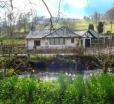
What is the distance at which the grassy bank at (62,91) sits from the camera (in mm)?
7770

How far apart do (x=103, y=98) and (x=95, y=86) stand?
282 mm

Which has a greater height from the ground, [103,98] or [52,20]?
[52,20]

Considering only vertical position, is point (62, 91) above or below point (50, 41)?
above

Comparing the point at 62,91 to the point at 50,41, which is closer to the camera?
the point at 62,91

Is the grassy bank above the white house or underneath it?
above

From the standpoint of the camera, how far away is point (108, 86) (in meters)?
7.70

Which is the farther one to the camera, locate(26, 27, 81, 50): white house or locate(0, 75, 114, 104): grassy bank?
locate(26, 27, 81, 50): white house

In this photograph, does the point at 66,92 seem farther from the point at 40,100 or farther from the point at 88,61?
the point at 88,61

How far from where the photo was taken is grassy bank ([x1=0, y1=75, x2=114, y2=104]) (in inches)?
306

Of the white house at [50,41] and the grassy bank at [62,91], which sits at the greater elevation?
the grassy bank at [62,91]

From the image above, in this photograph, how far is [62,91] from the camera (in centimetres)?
827

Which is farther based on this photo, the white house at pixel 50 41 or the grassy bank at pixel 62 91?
the white house at pixel 50 41

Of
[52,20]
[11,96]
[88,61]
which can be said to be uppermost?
[52,20]

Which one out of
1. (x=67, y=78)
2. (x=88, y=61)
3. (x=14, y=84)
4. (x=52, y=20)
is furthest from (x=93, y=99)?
(x=88, y=61)
